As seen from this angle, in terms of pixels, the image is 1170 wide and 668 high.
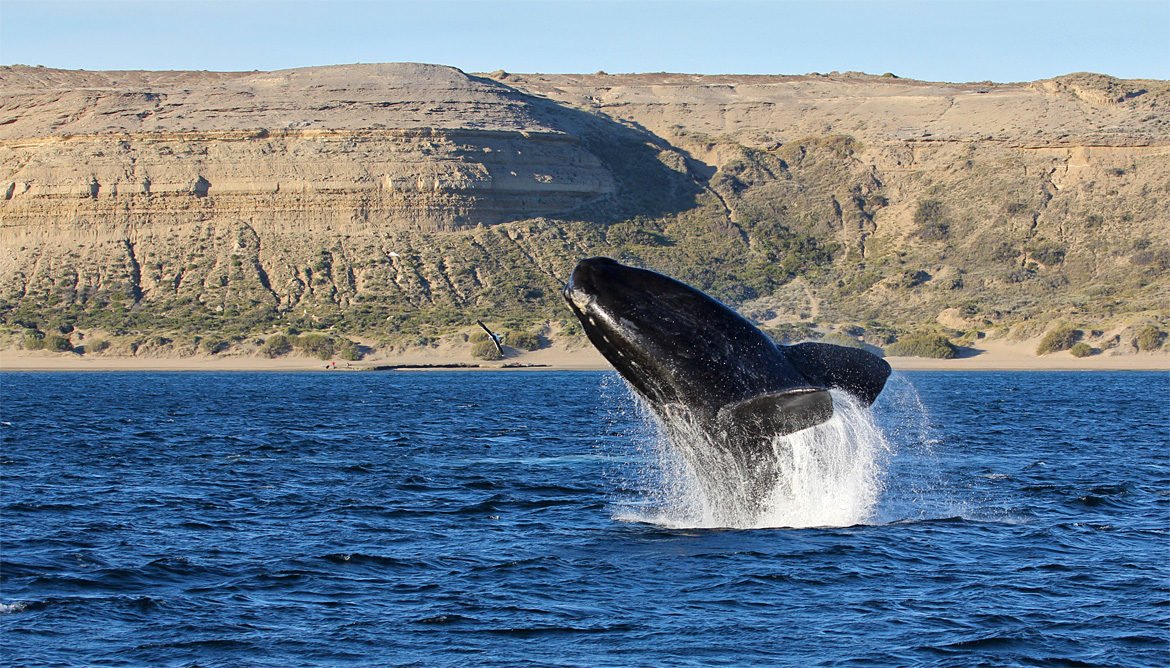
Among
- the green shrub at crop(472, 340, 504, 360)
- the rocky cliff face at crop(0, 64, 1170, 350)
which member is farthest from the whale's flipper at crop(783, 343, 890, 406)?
the rocky cliff face at crop(0, 64, 1170, 350)

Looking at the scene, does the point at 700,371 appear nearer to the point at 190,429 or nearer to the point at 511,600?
the point at 511,600

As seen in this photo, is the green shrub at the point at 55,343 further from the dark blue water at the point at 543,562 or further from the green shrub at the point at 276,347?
the dark blue water at the point at 543,562

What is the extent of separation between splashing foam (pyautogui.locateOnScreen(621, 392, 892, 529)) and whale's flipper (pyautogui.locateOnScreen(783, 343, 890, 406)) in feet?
0.60

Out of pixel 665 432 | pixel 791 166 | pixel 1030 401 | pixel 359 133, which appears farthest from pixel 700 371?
pixel 791 166

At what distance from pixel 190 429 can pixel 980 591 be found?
3564cm

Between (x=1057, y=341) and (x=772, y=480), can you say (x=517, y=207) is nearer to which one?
(x=1057, y=341)

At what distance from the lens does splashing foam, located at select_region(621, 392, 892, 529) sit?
58.0 ft

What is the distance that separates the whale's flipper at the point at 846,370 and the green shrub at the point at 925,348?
87.1m

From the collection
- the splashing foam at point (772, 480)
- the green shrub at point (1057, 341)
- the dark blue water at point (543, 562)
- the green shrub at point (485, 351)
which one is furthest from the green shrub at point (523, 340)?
the splashing foam at point (772, 480)

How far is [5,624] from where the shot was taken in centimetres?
1703

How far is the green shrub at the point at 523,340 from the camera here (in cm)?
10669

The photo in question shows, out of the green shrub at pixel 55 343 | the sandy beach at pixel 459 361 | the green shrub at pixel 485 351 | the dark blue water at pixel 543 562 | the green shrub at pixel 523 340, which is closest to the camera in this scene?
the dark blue water at pixel 543 562

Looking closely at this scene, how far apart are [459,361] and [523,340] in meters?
4.96

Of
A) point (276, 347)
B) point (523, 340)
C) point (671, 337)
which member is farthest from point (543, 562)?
point (276, 347)
